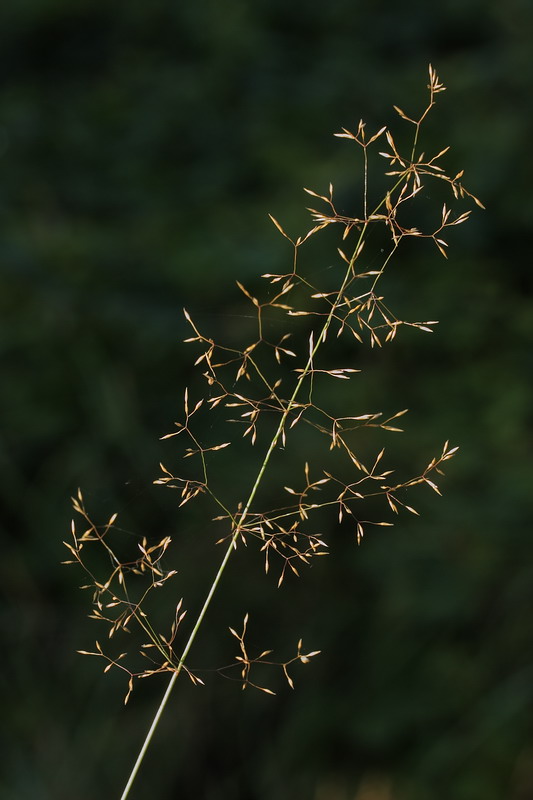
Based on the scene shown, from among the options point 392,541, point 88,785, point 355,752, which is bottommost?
point 355,752

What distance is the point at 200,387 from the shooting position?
2498 millimetres

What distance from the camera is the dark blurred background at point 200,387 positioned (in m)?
1.99

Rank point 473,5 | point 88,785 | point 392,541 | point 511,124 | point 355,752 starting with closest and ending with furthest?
1. point 88,785
2. point 355,752
3. point 392,541
4. point 511,124
5. point 473,5

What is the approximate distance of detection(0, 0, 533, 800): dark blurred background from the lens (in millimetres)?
1988

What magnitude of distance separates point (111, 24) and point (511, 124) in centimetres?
167

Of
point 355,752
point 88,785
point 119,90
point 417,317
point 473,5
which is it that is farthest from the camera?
point 473,5

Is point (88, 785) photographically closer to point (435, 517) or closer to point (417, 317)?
point (435, 517)

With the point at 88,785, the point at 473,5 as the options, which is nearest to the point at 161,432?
the point at 88,785

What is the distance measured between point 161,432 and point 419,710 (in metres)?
0.92

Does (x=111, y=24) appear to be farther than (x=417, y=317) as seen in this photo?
Yes

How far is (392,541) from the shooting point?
2.34 m

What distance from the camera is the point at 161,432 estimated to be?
7.72ft

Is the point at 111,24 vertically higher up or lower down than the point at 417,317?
higher up

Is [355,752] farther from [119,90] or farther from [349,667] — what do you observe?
[119,90]
